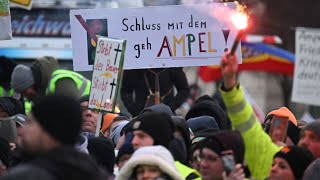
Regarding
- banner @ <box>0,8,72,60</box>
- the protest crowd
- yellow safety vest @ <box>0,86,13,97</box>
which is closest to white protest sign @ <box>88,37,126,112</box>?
the protest crowd

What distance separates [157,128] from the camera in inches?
337

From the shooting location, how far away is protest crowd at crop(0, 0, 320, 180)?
249 inches

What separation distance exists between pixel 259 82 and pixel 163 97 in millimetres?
26537

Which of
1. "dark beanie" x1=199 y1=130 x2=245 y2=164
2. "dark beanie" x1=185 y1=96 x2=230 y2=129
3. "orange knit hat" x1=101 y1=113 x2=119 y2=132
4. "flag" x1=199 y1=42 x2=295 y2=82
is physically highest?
"dark beanie" x1=199 y1=130 x2=245 y2=164

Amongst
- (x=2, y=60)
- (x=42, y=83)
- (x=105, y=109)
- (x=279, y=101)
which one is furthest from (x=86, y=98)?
(x=279, y=101)

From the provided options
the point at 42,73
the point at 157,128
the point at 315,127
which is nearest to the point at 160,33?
the point at 42,73

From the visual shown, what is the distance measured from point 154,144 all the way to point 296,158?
2.91 feet

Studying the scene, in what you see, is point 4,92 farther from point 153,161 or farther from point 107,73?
point 153,161

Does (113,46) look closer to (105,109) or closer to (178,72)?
(105,109)

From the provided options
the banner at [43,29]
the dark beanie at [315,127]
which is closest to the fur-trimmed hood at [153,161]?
the dark beanie at [315,127]

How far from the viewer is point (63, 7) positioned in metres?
21.8

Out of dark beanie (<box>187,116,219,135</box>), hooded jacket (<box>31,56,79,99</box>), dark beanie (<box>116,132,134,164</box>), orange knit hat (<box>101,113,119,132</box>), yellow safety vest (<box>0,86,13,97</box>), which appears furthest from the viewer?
yellow safety vest (<box>0,86,13,97</box>)

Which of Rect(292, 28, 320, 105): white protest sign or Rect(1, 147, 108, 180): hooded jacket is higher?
Rect(1, 147, 108, 180): hooded jacket

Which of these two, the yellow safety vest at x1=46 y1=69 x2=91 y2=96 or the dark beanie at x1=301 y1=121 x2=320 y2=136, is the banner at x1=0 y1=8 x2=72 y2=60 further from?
the dark beanie at x1=301 y1=121 x2=320 y2=136
